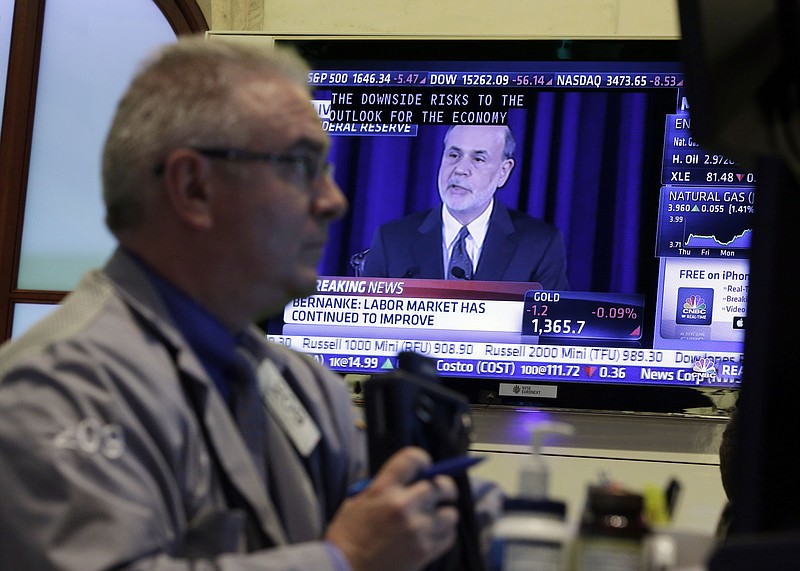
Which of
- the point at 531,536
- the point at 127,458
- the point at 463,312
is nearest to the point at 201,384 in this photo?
the point at 127,458

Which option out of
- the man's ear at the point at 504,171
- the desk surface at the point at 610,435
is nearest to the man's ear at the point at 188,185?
the desk surface at the point at 610,435

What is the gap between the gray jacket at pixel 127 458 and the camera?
3.51ft

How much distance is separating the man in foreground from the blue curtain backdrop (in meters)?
1.82

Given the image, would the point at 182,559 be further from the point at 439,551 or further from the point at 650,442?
the point at 650,442

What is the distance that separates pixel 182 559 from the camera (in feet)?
3.92

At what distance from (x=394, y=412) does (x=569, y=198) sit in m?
2.25

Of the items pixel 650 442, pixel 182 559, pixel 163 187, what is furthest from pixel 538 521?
pixel 650 442

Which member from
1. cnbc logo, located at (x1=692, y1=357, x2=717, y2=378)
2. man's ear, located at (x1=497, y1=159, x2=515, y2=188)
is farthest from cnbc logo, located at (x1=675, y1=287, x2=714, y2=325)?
man's ear, located at (x1=497, y1=159, x2=515, y2=188)

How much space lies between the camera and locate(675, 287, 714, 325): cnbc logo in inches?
128

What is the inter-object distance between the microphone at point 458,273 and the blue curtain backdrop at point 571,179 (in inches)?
8.8

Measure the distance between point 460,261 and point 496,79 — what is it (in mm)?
598

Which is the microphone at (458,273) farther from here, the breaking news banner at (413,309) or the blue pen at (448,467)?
the blue pen at (448,467)

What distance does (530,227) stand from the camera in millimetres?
3375

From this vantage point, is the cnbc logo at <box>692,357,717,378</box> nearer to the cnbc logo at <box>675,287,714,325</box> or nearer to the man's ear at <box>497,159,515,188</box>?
the cnbc logo at <box>675,287,714,325</box>
